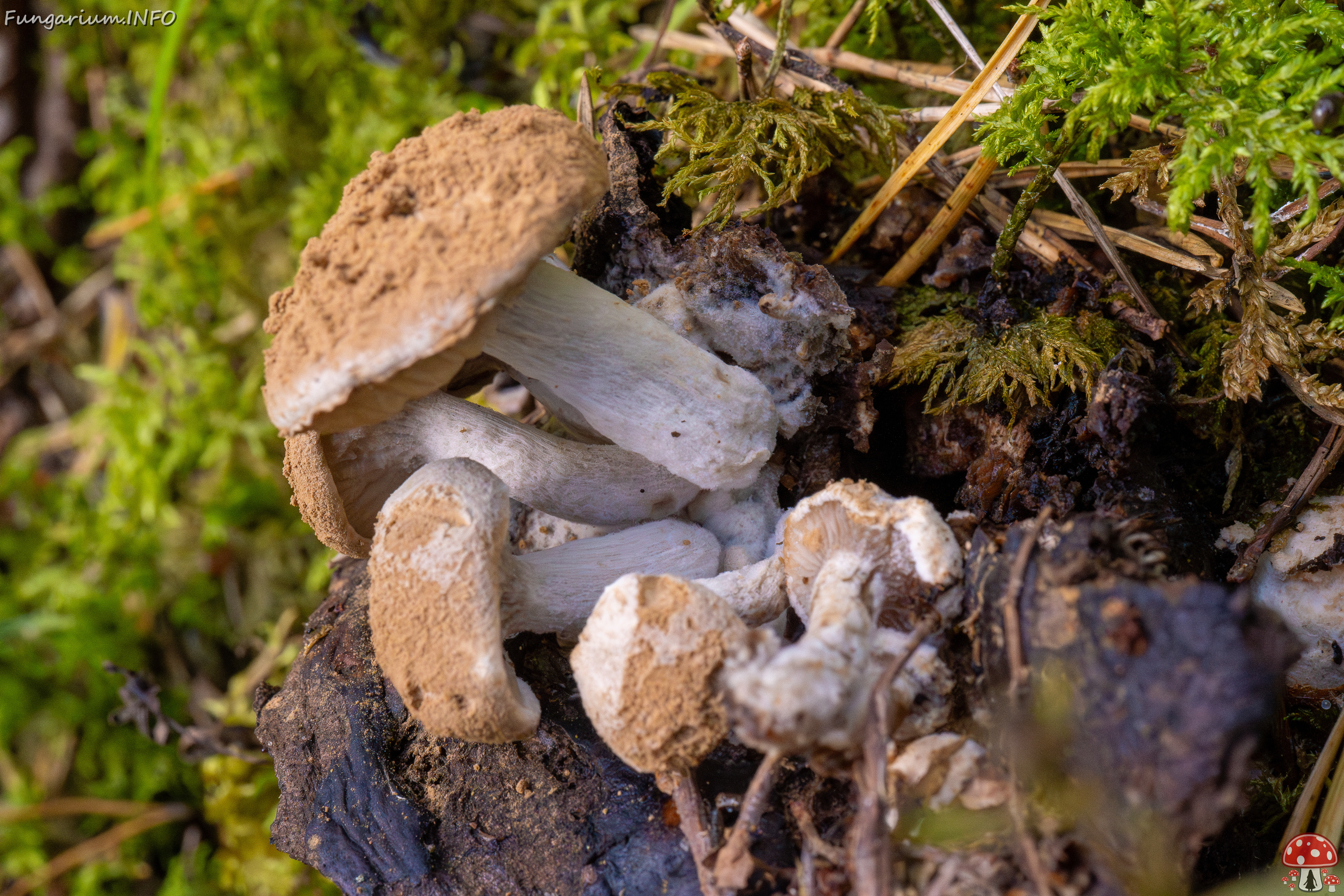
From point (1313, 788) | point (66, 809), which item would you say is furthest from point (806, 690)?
point (66, 809)

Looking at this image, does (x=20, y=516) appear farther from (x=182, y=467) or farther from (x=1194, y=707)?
(x=1194, y=707)

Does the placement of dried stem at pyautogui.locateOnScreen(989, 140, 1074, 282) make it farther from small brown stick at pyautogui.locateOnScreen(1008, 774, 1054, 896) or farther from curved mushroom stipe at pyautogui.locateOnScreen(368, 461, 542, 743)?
curved mushroom stipe at pyautogui.locateOnScreen(368, 461, 542, 743)

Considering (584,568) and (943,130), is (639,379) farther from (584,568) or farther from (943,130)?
(943,130)

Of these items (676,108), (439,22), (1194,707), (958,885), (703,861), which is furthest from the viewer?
(439,22)

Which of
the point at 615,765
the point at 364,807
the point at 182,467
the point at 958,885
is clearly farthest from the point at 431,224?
the point at 182,467

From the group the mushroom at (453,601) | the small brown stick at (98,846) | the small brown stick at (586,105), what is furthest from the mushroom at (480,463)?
the small brown stick at (98,846)

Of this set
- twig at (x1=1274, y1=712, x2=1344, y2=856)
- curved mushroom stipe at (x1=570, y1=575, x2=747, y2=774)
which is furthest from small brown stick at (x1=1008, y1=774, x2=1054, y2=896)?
twig at (x1=1274, y1=712, x2=1344, y2=856)
